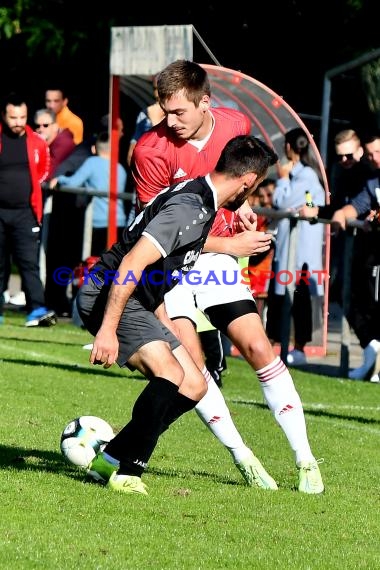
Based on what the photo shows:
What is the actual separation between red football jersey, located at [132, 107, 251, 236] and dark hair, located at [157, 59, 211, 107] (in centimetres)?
49

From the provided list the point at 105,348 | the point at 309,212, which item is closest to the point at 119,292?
the point at 105,348

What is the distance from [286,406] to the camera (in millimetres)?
7668

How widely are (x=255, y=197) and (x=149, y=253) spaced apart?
353 inches

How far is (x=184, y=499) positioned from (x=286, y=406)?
0.94 m

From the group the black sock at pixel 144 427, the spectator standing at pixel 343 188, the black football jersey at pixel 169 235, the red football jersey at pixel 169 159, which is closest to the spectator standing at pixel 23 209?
the spectator standing at pixel 343 188

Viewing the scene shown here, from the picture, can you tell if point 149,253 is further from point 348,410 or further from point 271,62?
point 271,62

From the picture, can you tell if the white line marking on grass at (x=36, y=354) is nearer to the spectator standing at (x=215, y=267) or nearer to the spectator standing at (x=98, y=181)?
the spectator standing at (x=98, y=181)

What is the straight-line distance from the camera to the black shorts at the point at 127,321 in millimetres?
7043

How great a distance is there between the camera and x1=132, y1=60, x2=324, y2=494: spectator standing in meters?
7.62

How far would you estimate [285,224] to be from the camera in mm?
14195

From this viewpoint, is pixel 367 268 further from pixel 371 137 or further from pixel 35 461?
pixel 35 461

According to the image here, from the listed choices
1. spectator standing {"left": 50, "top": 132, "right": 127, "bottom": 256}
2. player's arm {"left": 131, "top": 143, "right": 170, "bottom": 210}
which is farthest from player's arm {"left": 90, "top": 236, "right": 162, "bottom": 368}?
spectator standing {"left": 50, "top": 132, "right": 127, "bottom": 256}

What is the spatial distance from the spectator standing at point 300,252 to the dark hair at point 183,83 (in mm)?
6084

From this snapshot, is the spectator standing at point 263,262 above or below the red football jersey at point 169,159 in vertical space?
below
